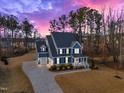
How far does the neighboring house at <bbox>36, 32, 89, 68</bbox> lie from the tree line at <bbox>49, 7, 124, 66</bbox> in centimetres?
566

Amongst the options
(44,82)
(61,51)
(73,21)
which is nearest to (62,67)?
(61,51)

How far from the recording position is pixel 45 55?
31406 mm

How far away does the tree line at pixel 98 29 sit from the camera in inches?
1577

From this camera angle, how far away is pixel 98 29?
48781mm

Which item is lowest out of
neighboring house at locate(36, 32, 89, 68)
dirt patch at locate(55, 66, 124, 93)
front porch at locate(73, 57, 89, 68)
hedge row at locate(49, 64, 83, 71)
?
dirt patch at locate(55, 66, 124, 93)

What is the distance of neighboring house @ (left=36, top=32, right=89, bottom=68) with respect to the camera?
29391 millimetres

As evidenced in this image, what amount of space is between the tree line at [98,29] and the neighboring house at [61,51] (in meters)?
5.66

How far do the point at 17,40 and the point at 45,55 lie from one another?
3666 centimetres

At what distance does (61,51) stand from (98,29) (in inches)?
906

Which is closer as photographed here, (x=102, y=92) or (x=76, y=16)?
(x=102, y=92)

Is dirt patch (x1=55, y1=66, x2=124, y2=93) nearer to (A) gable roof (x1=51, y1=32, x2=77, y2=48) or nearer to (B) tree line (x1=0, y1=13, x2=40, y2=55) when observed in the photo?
(A) gable roof (x1=51, y1=32, x2=77, y2=48)

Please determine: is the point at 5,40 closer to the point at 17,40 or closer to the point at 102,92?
the point at 17,40

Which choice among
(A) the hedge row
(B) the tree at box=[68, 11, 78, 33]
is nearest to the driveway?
(A) the hedge row

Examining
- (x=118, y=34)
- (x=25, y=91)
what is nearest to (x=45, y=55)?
(x=25, y=91)
